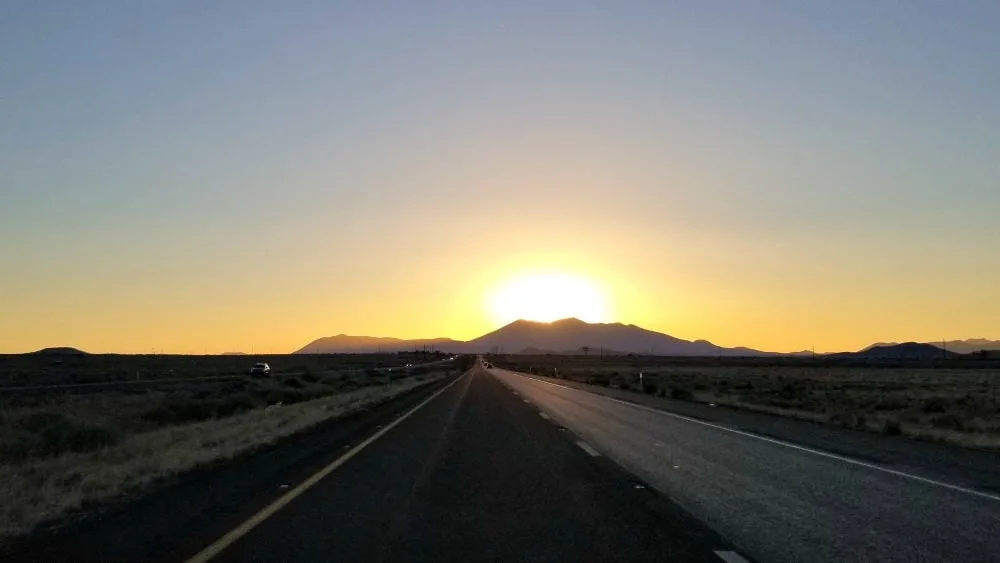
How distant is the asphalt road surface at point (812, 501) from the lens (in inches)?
304

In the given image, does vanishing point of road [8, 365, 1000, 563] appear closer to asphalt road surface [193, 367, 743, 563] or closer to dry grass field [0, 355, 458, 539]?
asphalt road surface [193, 367, 743, 563]

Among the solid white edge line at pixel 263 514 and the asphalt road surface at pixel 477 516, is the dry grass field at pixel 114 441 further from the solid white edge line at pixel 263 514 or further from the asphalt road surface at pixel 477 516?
the asphalt road surface at pixel 477 516

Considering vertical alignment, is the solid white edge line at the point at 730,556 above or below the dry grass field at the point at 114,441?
below

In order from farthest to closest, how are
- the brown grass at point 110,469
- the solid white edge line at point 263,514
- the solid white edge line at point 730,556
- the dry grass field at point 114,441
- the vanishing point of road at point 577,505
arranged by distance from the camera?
1. the dry grass field at point 114,441
2. the brown grass at point 110,469
3. the vanishing point of road at point 577,505
4. the solid white edge line at point 263,514
5. the solid white edge line at point 730,556

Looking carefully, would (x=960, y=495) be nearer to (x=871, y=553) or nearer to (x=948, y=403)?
(x=871, y=553)

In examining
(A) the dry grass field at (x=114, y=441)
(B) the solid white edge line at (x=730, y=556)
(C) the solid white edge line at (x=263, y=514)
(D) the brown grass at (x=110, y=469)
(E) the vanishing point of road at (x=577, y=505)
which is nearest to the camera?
(B) the solid white edge line at (x=730, y=556)

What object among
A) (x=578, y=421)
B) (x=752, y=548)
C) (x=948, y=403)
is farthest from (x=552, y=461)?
(x=948, y=403)

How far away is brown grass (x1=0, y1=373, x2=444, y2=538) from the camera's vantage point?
10102 mm

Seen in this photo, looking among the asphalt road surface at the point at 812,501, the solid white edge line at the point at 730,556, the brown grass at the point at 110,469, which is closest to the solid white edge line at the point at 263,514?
the brown grass at the point at 110,469

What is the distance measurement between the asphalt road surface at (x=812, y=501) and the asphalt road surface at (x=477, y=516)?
0.52 m

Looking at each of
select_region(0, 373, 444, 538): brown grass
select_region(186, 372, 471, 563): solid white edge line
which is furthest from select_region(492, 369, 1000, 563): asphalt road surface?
select_region(0, 373, 444, 538): brown grass

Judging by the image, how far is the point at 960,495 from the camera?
1067 cm

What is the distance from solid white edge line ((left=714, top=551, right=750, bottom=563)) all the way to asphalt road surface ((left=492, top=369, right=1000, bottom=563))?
14 centimetres

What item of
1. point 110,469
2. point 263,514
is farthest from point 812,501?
point 110,469
